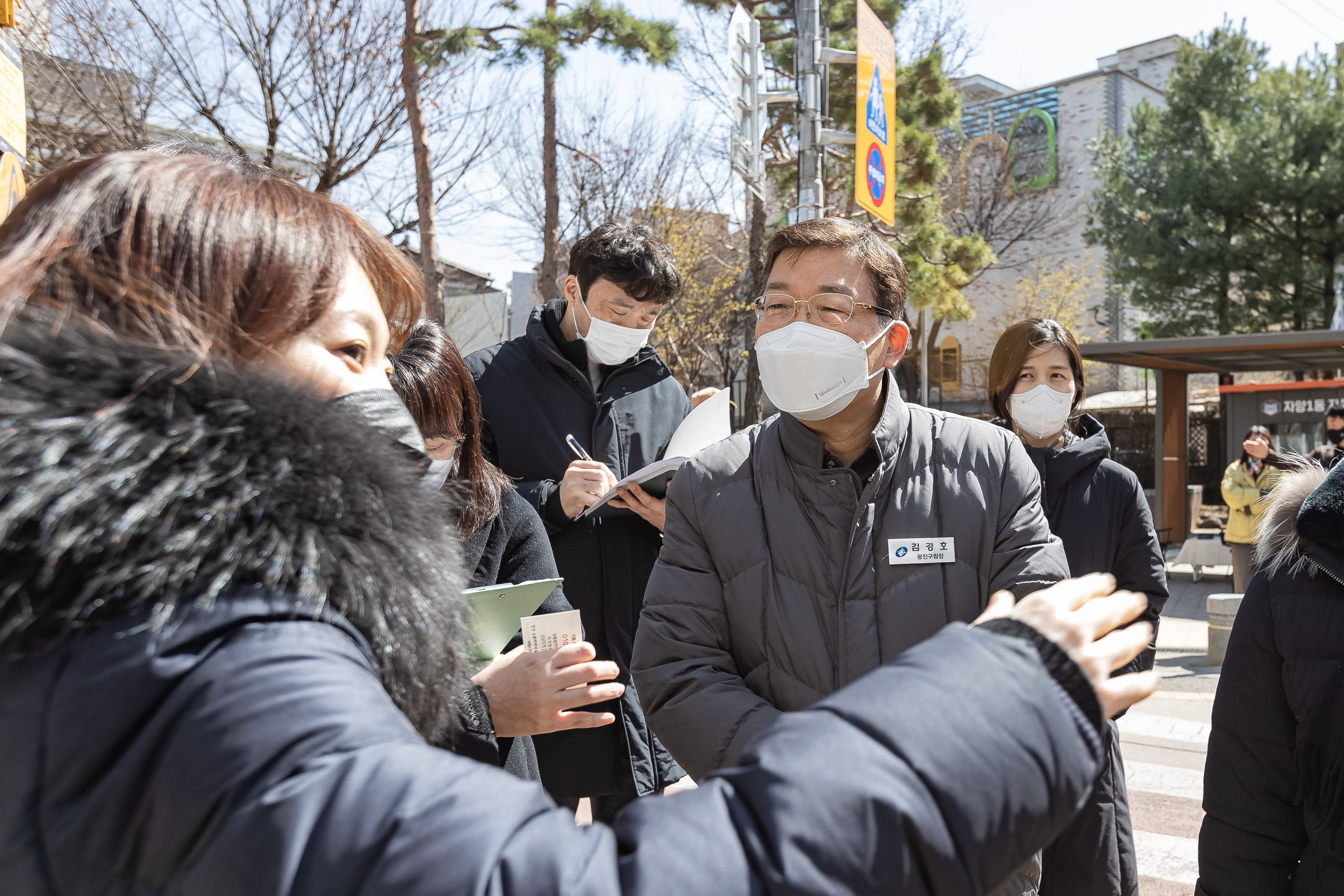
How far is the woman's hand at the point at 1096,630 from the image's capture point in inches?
36.5

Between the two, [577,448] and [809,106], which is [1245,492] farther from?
[577,448]

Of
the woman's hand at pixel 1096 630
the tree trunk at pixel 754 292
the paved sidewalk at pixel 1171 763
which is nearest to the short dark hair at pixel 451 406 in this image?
the woman's hand at pixel 1096 630

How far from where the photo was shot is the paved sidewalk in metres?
4.33

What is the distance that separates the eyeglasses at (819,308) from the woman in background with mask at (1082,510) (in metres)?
1.43

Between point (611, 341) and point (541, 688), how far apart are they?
6.57ft

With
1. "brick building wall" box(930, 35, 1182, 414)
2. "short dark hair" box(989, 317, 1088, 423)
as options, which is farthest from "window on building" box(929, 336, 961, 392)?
"short dark hair" box(989, 317, 1088, 423)

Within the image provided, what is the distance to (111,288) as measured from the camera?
2.99 ft

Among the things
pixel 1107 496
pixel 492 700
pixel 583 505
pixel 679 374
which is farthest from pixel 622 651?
pixel 679 374

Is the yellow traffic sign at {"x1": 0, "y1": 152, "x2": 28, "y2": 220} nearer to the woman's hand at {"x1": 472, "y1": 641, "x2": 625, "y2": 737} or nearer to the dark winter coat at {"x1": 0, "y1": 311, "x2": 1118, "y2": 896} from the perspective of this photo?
the woman's hand at {"x1": 472, "y1": 641, "x2": 625, "y2": 737}

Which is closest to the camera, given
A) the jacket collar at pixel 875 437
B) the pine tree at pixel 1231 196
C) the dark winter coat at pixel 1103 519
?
the jacket collar at pixel 875 437

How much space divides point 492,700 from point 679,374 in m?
17.7

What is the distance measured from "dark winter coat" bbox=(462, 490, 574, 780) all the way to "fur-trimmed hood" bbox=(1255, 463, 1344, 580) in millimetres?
1618

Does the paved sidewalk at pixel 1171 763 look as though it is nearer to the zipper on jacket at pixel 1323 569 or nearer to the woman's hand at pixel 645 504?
Answer: the zipper on jacket at pixel 1323 569

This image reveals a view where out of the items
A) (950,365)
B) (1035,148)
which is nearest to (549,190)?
(950,365)
